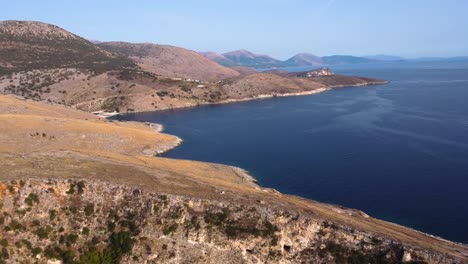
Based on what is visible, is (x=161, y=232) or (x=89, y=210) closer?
(x=161, y=232)

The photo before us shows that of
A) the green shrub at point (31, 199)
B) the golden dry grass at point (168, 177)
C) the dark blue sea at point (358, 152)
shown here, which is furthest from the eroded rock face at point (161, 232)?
the dark blue sea at point (358, 152)

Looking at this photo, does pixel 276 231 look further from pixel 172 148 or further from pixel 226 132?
pixel 226 132

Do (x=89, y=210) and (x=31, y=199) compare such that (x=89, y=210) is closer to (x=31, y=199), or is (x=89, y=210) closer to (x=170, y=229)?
(x=31, y=199)

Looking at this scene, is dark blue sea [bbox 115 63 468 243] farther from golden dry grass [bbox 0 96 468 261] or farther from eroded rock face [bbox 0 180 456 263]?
eroded rock face [bbox 0 180 456 263]

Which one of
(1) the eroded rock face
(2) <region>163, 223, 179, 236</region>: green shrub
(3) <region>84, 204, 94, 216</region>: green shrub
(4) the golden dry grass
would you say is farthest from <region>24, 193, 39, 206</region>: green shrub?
(2) <region>163, 223, 179, 236</region>: green shrub

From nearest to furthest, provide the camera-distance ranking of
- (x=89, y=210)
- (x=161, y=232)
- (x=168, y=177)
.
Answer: (x=161, y=232) < (x=89, y=210) < (x=168, y=177)

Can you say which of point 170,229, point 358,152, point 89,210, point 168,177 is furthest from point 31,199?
point 358,152

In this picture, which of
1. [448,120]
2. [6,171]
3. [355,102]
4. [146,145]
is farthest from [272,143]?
[355,102]
